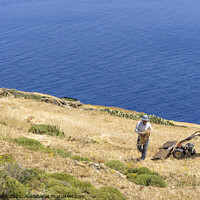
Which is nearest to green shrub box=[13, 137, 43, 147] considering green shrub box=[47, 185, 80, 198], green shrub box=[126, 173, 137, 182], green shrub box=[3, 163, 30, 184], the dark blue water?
green shrub box=[126, 173, 137, 182]

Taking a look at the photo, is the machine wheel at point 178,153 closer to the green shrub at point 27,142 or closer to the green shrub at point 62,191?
the green shrub at point 27,142

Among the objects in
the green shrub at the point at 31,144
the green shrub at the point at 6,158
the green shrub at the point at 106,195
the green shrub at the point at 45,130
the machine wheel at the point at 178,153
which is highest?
the green shrub at the point at 45,130

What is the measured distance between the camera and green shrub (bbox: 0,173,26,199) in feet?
25.3

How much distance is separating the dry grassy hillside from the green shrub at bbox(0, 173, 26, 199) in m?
3.33

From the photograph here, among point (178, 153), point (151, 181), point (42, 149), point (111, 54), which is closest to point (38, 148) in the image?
point (42, 149)

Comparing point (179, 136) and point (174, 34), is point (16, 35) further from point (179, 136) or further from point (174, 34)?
point (179, 136)

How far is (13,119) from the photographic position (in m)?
22.5

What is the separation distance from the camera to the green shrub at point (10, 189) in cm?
773

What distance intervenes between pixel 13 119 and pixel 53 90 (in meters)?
40.6

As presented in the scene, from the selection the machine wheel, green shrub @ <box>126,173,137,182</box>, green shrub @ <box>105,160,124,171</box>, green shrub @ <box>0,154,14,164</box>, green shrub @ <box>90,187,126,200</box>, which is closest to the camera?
green shrub @ <box>90,187,126,200</box>

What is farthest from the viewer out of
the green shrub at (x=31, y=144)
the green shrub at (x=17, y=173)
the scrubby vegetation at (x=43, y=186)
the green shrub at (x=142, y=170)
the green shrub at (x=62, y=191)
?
the green shrub at (x=31, y=144)

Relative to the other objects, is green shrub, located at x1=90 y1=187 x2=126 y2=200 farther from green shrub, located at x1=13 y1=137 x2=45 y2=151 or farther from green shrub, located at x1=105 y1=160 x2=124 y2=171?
green shrub, located at x1=13 y1=137 x2=45 y2=151

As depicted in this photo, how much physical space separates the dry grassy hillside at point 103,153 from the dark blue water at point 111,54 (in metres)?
28.2

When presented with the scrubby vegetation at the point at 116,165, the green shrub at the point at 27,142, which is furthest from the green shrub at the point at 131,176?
the green shrub at the point at 27,142
